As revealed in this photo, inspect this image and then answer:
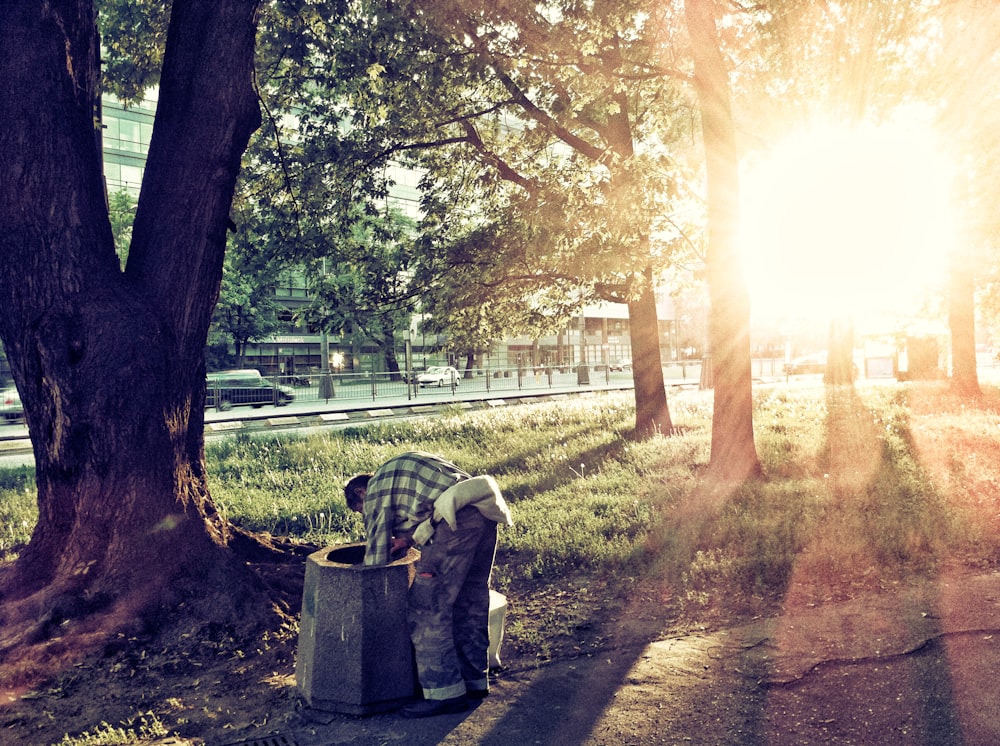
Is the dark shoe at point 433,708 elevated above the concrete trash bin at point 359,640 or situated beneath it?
situated beneath

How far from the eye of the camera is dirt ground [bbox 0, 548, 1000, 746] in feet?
11.5

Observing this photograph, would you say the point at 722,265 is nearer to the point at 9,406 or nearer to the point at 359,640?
the point at 359,640

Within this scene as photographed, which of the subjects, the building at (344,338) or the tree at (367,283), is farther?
the building at (344,338)

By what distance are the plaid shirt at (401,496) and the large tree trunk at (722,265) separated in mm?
5276

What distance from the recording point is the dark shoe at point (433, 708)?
12.3ft

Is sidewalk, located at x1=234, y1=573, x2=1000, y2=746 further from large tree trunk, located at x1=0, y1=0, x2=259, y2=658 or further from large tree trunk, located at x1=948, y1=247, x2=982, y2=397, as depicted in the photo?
large tree trunk, located at x1=948, y1=247, x2=982, y2=397

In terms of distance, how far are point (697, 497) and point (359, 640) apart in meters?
4.81

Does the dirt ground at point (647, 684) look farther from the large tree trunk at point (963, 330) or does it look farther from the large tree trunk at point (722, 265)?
the large tree trunk at point (963, 330)

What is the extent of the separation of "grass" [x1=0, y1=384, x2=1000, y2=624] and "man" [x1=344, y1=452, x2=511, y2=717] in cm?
122

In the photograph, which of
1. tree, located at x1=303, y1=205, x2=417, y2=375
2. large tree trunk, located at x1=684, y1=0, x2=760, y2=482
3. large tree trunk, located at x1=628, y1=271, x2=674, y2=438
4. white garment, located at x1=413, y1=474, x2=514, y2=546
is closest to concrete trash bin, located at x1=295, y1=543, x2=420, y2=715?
white garment, located at x1=413, y1=474, x2=514, y2=546

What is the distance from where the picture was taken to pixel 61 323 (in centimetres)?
508

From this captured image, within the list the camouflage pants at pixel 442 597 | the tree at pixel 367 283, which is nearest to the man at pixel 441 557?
the camouflage pants at pixel 442 597

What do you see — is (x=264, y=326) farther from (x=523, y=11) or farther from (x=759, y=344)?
(x=759, y=344)

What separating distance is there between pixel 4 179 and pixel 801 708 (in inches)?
237
